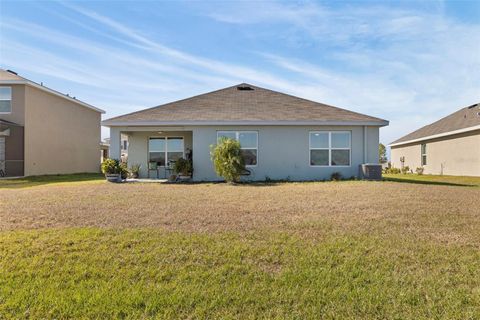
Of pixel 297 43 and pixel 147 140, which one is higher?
pixel 297 43

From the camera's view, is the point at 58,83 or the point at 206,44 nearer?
the point at 206,44

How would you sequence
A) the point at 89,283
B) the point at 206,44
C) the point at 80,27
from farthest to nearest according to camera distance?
the point at 206,44 → the point at 80,27 → the point at 89,283

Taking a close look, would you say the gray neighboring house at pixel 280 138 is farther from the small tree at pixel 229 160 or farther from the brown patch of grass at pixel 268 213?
the brown patch of grass at pixel 268 213

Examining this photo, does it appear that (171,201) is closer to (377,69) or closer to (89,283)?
(89,283)

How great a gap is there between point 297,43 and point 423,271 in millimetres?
13053

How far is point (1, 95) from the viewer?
1869 centimetres

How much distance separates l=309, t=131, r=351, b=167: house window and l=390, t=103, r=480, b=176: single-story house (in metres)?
9.41

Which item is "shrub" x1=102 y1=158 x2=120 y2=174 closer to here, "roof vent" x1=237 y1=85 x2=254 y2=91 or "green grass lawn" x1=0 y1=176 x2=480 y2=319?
"green grass lawn" x1=0 y1=176 x2=480 y2=319

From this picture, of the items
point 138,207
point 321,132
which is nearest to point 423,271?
point 138,207

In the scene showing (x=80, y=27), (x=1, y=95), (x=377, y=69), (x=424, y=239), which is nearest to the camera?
(x=424, y=239)

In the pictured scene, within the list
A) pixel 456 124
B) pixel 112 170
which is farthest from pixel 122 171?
pixel 456 124

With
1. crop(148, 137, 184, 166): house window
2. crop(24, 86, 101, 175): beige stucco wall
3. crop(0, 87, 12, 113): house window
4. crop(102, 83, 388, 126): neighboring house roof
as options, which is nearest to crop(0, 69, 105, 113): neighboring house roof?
crop(24, 86, 101, 175): beige stucco wall

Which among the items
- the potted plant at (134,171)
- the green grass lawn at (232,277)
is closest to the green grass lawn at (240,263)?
the green grass lawn at (232,277)

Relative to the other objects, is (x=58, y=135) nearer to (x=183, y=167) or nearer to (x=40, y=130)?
(x=40, y=130)
